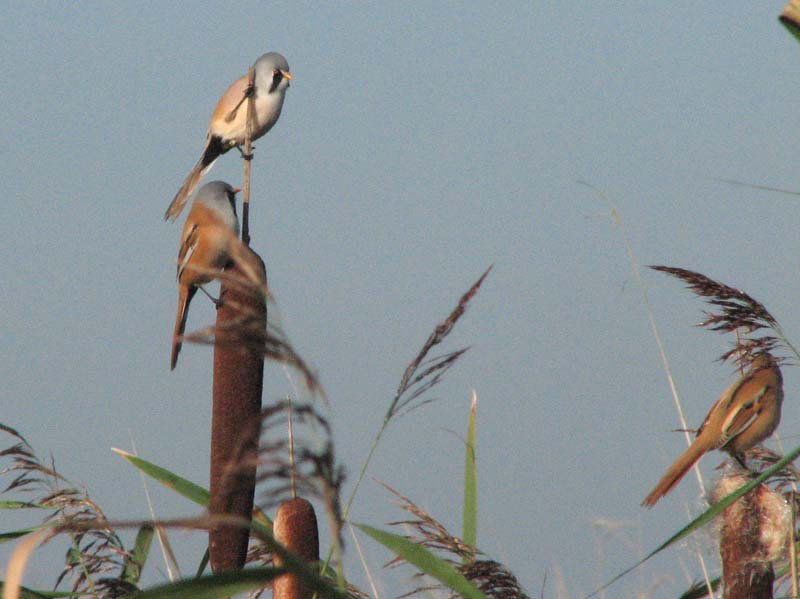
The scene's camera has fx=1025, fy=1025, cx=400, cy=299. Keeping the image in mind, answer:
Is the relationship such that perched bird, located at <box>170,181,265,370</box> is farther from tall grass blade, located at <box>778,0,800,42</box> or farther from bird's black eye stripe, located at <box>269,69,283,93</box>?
tall grass blade, located at <box>778,0,800,42</box>

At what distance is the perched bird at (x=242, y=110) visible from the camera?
5.32 meters

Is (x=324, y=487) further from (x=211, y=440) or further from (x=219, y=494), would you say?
(x=211, y=440)

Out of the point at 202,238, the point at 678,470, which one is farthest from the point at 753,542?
the point at 202,238

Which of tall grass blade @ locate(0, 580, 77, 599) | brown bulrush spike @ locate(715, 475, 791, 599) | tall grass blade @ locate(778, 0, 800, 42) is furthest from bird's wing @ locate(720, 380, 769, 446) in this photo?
tall grass blade @ locate(0, 580, 77, 599)

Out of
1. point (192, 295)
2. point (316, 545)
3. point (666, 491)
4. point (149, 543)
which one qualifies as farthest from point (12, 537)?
point (666, 491)

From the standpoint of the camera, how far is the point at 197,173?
536cm

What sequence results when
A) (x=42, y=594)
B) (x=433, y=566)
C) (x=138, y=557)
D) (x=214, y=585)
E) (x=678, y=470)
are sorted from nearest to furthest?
(x=214, y=585) → (x=433, y=566) → (x=42, y=594) → (x=138, y=557) → (x=678, y=470)

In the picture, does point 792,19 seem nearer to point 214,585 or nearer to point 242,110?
point 214,585

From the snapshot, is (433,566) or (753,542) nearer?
(433,566)

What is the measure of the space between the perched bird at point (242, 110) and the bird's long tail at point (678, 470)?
2.86 metres

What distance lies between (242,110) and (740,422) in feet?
10.2

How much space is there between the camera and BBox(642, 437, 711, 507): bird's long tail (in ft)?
10.5

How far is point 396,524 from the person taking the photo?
8.24 ft

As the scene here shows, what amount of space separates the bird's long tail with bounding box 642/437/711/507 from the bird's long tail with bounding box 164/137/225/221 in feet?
7.76
